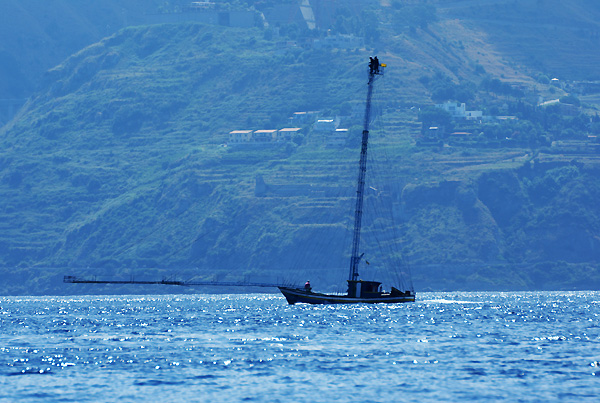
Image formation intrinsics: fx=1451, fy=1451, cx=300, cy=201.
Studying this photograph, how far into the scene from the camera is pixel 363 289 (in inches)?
6122

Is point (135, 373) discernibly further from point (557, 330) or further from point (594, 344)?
point (557, 330)

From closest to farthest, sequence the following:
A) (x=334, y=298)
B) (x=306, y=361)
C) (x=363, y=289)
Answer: (x=306, y=361), (x=363, y=289), (x=334, y=298)

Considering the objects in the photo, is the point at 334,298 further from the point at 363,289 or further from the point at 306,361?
the point at 306,361

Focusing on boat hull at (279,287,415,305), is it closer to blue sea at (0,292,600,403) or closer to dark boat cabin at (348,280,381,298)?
dark boat cabin at (348,280,381,298)

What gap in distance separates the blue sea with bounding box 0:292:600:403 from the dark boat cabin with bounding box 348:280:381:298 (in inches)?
770

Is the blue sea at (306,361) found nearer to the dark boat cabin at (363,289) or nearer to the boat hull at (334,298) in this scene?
the dark boat cabin at (363,289)

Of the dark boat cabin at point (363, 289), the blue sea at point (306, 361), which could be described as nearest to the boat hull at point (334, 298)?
the dark boat cabin at point (363, 289)

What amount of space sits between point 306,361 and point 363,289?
66063 millimetres

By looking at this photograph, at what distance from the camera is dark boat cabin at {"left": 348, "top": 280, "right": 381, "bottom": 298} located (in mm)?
155000

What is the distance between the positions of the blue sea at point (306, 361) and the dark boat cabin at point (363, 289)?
19557 mm

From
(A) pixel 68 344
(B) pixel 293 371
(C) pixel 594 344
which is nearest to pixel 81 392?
(B) pixel 293 371

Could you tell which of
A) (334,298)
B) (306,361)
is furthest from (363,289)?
(306,361)

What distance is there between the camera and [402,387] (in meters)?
77.2

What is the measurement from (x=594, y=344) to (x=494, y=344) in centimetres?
715
